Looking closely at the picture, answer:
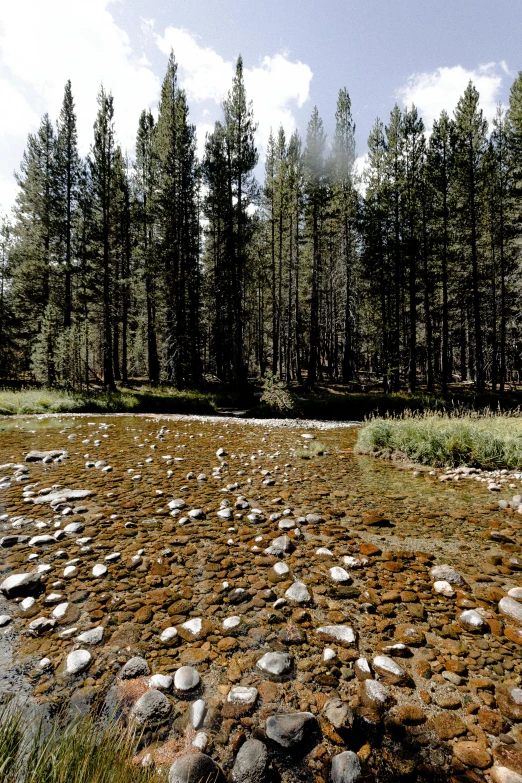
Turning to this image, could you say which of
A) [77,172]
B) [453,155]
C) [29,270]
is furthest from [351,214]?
[29,270]

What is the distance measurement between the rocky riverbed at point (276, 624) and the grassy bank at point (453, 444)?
6.53 feet

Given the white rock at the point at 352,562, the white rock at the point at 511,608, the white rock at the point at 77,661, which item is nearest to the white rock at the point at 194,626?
the white rock at the point at 77,661

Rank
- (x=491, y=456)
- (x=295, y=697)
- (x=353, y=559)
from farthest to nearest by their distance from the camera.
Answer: (x=491, y=456) → (x=353, y=559) → (x=295, y=697)

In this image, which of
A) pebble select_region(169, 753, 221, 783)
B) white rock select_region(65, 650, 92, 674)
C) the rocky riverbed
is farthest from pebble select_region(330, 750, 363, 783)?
white rock select_region(65, 650, 92, 674)

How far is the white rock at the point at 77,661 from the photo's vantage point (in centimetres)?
210

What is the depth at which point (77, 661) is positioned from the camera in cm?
215

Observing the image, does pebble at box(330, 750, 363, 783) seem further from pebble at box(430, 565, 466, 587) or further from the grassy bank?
the grassy bank

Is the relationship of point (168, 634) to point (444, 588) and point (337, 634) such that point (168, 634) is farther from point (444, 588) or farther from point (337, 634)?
point (444, 588)

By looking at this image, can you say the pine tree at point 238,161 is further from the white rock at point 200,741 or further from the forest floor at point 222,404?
the white rock at point 200,741

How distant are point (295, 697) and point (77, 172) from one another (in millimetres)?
31431

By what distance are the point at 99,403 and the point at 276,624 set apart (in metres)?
17.1

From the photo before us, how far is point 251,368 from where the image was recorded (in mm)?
47625

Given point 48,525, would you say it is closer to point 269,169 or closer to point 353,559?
point 353,559

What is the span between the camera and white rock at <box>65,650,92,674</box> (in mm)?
2098
